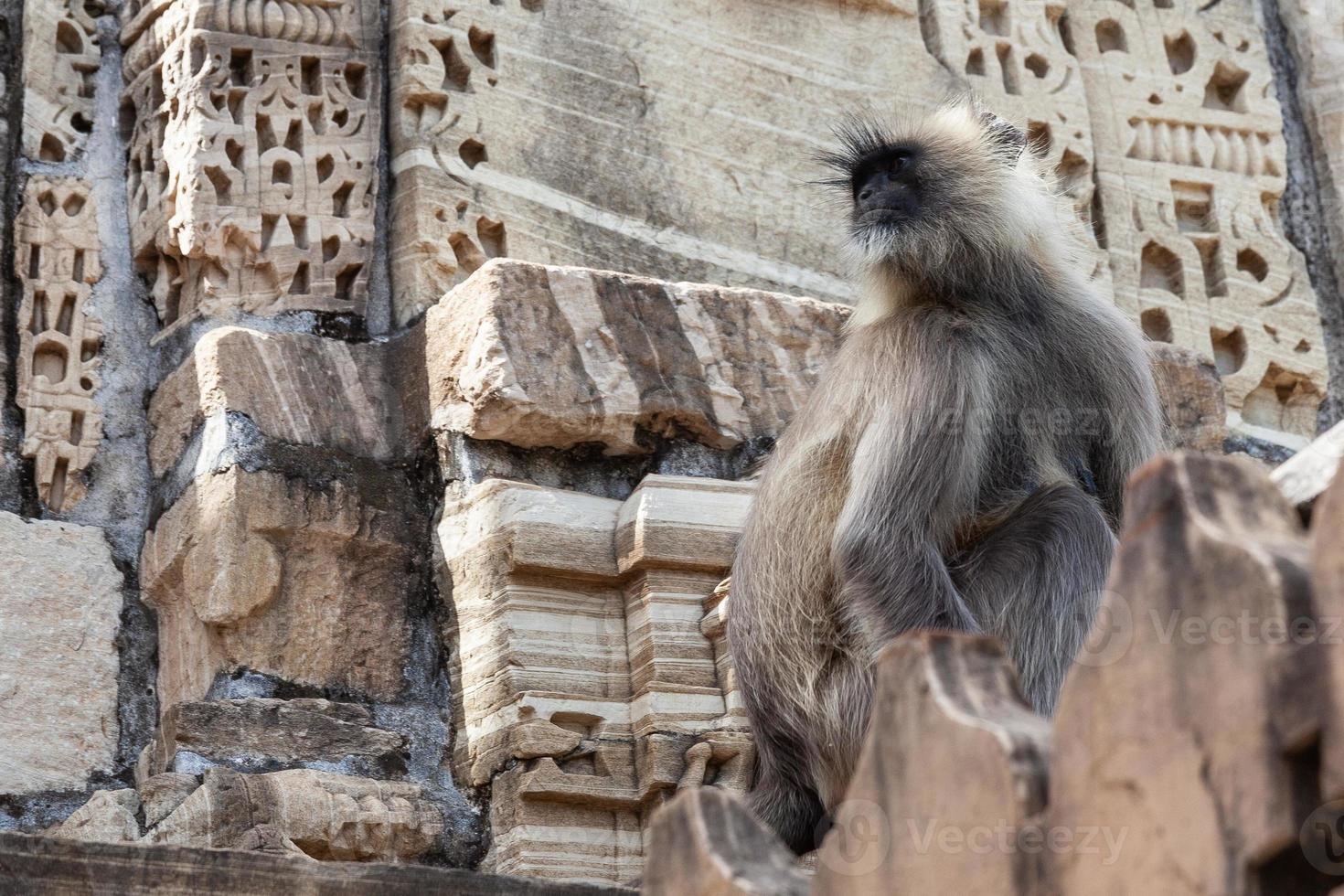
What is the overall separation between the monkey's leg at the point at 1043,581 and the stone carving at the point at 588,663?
909 millimetres

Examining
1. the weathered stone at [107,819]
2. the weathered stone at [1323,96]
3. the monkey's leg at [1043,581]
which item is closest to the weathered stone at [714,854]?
the monkey's leg at [1043,581]

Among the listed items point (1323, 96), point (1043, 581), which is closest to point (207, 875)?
point (1043, 581)

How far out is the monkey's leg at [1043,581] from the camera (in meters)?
3.64

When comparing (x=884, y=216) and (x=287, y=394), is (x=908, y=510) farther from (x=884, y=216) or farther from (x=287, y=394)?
(x=287, y=394)

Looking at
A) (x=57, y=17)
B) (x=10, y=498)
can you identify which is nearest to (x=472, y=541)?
(x=10, y=498)

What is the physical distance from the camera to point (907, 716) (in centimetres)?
216

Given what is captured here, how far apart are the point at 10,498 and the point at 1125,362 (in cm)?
243

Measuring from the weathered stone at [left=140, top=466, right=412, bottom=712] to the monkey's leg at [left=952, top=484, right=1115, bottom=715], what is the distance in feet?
4.65

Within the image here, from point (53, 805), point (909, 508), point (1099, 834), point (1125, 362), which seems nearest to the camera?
point (1099, 834)

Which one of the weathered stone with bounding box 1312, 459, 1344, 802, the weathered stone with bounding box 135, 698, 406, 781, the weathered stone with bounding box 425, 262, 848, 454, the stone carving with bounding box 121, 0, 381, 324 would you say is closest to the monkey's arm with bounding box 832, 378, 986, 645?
the weathered stone with bounding box 425, 262, 848, 454

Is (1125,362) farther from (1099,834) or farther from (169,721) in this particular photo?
(1099,834)

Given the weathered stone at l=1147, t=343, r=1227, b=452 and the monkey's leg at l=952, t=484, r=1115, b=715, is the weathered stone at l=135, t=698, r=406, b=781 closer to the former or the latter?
the monkey's leg at l=952, t=484, r=1115, b=715

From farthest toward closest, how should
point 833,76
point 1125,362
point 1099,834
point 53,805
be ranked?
point 833,76 < point 53,805 < point 1125,362 < point 1099,834

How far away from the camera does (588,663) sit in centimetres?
466
